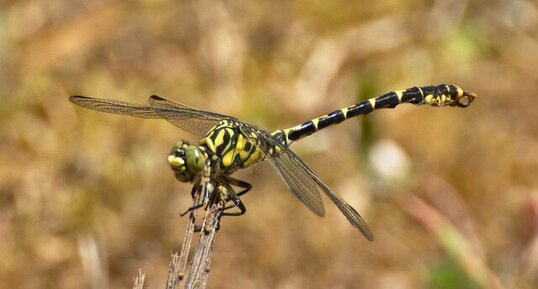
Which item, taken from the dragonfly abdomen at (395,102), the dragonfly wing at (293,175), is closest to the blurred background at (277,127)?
the dragonfly abdomen at (395,102)

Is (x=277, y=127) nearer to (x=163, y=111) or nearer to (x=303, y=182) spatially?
(x=163, y=111)

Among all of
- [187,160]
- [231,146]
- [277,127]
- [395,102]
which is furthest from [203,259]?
[277,127]

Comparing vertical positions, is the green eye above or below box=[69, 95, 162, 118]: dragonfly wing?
below

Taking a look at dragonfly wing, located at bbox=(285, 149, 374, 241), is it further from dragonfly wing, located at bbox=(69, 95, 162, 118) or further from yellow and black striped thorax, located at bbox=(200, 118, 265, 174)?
dragonfly wing, located at bbox=(69, 95, 162, 118)

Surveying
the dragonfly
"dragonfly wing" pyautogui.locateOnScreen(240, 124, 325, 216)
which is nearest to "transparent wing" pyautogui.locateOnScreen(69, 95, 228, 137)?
the dragonfly

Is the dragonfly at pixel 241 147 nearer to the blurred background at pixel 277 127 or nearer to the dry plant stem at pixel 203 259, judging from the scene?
the dry plant stem at pixel 203 259

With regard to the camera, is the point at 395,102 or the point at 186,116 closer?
the point at 186,116
